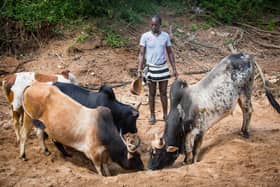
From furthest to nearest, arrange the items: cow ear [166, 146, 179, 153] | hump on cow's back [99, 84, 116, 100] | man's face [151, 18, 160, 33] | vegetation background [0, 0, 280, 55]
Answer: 1. vegetation background [0, 0, 280, 55]
2. man's face [151, 18, 160, 33]
3. hump on cow's back [99, 84, 116, 100]
4. cow ear [166, 146, 179, 153]

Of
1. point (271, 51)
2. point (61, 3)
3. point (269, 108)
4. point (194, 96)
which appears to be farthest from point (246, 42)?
point (194, 96)

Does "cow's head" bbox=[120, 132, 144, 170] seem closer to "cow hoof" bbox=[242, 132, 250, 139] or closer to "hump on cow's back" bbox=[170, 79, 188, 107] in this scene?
"hump on cow's back" bbox=[170, 79, 188, 107]

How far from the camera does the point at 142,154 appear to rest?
6695 mm

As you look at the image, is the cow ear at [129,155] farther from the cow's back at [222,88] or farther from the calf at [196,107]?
the cow's back at [222,88]

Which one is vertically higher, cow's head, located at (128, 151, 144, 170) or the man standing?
the man standing

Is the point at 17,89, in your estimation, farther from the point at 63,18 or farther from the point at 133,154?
the point at 63,18

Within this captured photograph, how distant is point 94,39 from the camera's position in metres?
10.1

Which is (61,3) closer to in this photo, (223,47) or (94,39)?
(94,39)

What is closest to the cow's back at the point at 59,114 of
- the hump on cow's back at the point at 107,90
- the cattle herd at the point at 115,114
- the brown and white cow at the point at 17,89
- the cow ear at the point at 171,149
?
the cattle herd at the point at 115,114

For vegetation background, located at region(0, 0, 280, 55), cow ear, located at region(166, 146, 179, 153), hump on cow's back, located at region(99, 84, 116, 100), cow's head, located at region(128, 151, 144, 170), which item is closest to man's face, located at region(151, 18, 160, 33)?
hump on cow's back, located at region(99, 84, 116, 100)

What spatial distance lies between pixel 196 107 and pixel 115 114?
1.23 metres

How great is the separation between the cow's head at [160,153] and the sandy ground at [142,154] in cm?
17

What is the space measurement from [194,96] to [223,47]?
556cm

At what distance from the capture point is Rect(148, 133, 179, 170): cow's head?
5836 mm
